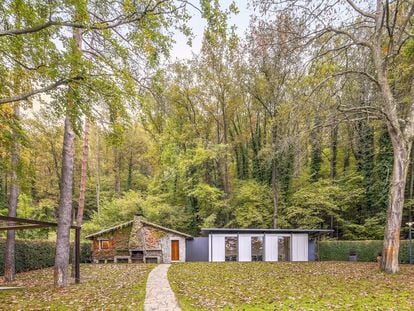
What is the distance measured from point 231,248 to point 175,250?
11.7 ft

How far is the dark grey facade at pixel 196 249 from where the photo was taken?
21.4m

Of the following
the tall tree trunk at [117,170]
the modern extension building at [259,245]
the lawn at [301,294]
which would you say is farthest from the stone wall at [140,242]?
the lawn at [301,294]

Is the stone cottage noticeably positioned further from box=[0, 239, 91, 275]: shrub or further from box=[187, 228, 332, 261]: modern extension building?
box=[0, 239, 91, 275]: shrub

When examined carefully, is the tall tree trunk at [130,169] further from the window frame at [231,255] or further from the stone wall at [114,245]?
the window frame at [231,255]

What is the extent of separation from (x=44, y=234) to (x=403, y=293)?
22205mm

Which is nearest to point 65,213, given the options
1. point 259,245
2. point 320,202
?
point 259,245

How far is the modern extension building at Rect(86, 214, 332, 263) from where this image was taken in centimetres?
1998

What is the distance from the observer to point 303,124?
12.4 m

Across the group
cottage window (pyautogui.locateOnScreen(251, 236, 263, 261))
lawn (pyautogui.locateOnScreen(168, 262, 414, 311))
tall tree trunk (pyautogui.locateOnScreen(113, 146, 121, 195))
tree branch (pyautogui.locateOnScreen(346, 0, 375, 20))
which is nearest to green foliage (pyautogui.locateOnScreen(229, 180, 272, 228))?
cottage window (pyautogui.locateOnScreen(251, 236, 263, 261))

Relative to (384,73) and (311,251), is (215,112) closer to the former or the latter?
(311,251)

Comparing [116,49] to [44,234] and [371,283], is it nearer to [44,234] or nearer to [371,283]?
[371,283]

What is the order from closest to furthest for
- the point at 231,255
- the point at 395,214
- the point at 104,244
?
the point at 395,214 < the point at 231,255 < the point at 104,244

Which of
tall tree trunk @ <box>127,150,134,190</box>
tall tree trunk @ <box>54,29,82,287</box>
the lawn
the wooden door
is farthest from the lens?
tall tree trunk @ <box>127,150,134,190</box>

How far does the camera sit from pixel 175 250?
20797mm
